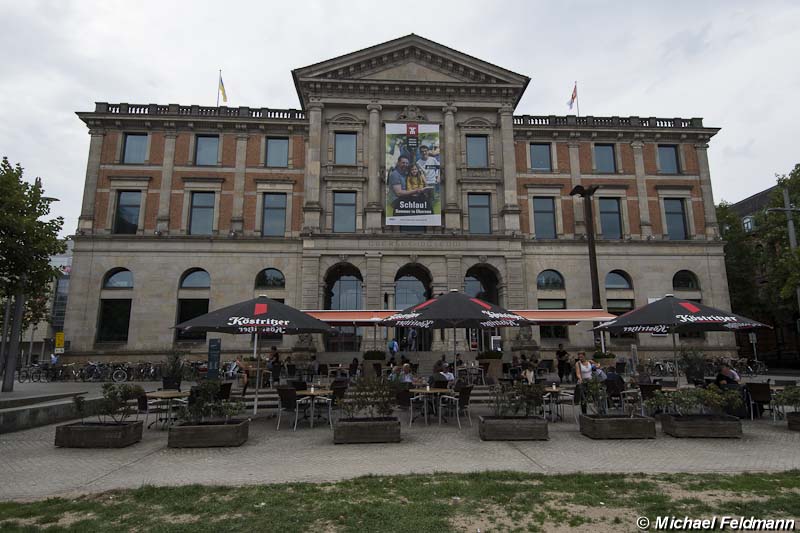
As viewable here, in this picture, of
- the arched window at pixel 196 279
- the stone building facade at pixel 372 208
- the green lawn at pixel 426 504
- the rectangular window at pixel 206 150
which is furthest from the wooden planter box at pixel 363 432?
the rectangular window at pixel 206 150

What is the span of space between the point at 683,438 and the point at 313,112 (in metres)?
28.2

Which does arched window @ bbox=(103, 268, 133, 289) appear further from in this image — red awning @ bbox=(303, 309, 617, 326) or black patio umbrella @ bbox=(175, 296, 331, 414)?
black patio umbrella @ bbox=(175, 296, 331, 414)

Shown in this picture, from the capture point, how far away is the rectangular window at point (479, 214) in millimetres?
31406

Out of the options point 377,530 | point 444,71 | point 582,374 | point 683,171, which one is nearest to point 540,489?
point 377,530

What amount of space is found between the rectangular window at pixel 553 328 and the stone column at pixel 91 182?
1150 inches

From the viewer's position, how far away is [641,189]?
33.3 m

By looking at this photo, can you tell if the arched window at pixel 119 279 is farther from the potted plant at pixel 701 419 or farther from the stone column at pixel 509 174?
the potted plant at pixel 701 419

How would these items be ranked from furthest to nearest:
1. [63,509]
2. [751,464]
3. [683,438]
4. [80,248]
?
[80,248], [683,438], [751,464], [63,509]

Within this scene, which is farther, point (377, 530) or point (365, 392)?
point (365, 392)

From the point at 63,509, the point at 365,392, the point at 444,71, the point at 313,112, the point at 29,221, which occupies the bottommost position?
the point at 63,509

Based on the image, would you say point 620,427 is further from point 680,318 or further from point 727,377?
point 727,377

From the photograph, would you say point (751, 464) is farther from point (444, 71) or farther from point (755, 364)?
point (444, 71)

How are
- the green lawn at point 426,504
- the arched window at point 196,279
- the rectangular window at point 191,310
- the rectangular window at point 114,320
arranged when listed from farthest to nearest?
the arched window at point 196,279, the rectangular window at point 191,310, the rectangular window at point 114,320, the green lawn at point 426,504

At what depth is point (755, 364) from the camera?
97.7ft
